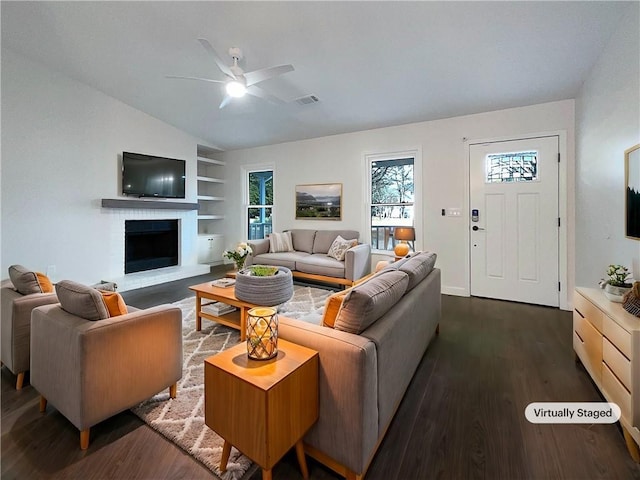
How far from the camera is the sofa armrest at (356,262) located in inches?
172

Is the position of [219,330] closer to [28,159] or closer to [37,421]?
[37,421]

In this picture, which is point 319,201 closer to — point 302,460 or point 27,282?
point 27,282

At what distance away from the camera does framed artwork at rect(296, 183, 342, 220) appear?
5492 mm

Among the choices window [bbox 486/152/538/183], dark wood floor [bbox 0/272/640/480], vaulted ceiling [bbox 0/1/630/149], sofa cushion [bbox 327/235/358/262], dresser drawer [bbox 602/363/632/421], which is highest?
vaulted ceiling [bbox 0/1/630/149]

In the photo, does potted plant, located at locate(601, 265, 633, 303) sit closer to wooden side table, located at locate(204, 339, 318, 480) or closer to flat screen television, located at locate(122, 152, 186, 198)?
wooden side table, located at locate(204, 339, 318, 480)

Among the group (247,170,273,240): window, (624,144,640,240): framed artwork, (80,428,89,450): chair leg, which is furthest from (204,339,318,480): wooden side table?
(247,170,273,240): window

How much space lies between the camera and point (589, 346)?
2076 millimetres

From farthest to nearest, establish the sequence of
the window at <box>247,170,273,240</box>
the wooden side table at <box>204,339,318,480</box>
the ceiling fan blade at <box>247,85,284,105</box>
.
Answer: the window at <box>247,170,273,240</box> → the ceiling fan blade at <box>247,85,284,105</box> → the wooden side table at <box>204,339,318,480</box>

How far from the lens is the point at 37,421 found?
173 centimetres

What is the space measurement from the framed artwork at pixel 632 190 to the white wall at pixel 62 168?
6.12m

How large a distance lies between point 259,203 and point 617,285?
589 cm

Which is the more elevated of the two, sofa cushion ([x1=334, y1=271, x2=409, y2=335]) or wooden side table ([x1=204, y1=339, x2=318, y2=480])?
sofa cushion ([x1=334, y1=271, x2=409, y2=335])

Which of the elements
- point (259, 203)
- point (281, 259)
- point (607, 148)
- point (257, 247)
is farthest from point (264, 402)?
point (259, 203)

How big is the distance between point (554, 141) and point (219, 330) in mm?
4518
